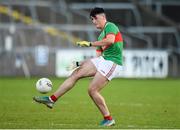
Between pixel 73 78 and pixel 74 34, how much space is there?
24.6 m

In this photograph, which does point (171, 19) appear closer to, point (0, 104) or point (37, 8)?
point (37, 8)

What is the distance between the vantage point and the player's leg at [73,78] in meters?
12.4

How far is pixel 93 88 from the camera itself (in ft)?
40.8

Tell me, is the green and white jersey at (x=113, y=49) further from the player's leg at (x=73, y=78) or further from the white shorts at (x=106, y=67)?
the player's leg at (x=73, y=78)

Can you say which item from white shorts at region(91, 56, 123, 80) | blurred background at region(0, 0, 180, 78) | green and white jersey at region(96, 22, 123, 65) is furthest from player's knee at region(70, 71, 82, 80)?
blurred background at region(0, 0, 180, 78)

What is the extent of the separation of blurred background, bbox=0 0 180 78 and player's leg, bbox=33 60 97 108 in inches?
846

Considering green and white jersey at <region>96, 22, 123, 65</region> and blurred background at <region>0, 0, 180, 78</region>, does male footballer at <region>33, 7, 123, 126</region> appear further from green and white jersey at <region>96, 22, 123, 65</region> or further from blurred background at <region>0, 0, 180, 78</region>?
blurred background at <region>0, 0, 180, 78</region>

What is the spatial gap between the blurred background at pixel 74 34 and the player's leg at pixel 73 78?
21483mm

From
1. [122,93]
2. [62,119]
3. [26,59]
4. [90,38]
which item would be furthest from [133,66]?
[62,119]

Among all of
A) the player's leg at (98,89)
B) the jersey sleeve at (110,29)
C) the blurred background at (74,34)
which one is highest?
the jersey sleeve at (110,29)

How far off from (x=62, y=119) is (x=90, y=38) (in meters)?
23.1

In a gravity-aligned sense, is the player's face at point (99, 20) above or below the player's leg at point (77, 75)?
above

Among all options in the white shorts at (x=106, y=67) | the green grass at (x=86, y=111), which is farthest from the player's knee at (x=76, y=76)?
the green grass at (x=86, y=111)

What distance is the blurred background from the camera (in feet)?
115
